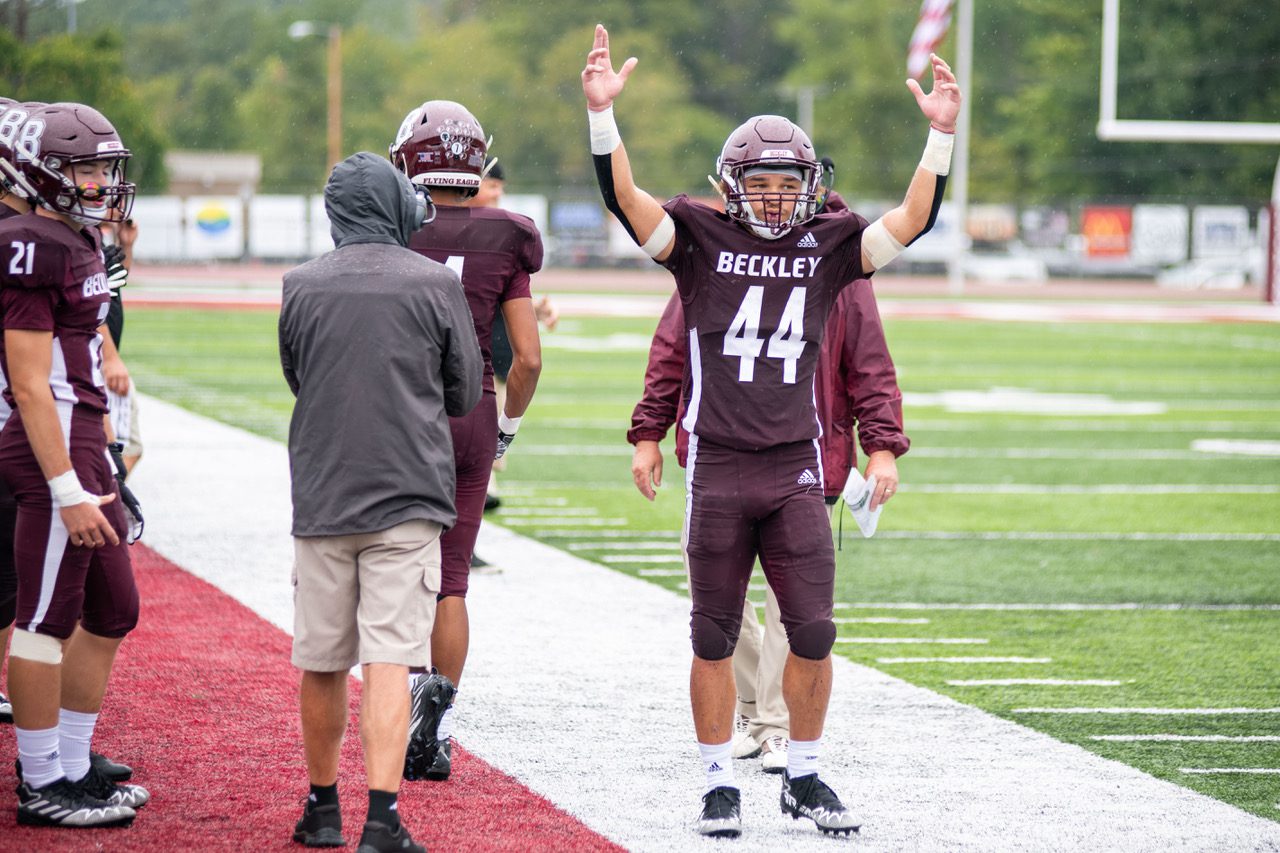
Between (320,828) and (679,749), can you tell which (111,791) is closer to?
(320,828)

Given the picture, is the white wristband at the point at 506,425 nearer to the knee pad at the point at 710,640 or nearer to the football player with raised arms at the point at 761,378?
the football player with raised arms at the point at 761,378

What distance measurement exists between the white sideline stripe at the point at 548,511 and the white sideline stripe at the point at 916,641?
11.9ft

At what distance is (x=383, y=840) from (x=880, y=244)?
205 centimetres

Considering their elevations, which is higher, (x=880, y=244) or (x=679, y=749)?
(x=880, y=244)

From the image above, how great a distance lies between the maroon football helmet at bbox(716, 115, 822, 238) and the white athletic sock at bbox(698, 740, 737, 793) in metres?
1.42

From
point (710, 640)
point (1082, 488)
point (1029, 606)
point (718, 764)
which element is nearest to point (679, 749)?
point (718, 764)

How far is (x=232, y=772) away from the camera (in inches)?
195

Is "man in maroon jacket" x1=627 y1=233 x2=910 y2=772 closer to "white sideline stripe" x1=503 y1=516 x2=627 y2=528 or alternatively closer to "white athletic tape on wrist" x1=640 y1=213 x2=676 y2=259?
"white athletic tape on wrist" x1=640 y1=213 x2=676 y2=259

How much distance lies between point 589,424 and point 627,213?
36.5 ft

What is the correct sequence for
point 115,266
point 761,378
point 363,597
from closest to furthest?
point 363,597
point 761,378
point 115,266

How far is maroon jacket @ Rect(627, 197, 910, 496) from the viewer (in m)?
5.07

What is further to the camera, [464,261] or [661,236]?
[464,261]

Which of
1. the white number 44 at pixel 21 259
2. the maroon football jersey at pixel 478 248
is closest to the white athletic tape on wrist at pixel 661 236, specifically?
the maroon football jersey at pixel 478 248

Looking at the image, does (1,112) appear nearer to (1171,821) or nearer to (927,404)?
(1171,821)
